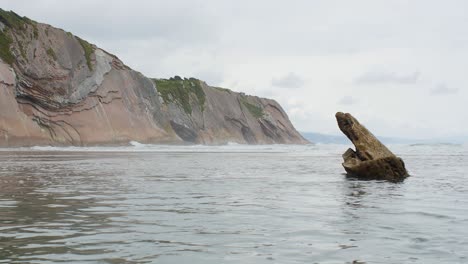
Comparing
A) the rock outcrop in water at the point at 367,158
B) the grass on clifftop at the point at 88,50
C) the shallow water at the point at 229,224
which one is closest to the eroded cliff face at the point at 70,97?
the grass on clifftop at the point at 88,50

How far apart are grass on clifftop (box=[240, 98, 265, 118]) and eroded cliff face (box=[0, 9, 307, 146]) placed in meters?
34.9

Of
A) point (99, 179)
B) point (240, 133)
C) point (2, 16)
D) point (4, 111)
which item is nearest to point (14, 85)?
point (4, 111)

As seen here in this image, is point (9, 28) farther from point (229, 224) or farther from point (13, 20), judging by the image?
point (229, 224)

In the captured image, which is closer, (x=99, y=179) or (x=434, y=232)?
(x=434, y=232)

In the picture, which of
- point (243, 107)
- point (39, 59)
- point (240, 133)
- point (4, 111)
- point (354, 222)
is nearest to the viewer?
point (354, 222)

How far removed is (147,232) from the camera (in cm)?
783

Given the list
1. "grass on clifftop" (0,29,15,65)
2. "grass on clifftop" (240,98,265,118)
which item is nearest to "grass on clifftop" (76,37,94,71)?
"grass on clifftop" (0,29,15,65)

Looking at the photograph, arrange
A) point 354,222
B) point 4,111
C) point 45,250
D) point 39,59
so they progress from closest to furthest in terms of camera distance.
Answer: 1. point 45,250
2. point 354,222
3. point 4,111
4. point 39,59

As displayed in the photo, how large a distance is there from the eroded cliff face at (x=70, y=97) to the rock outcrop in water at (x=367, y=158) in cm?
4220

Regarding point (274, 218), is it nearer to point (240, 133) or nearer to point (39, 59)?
point (39, 59)

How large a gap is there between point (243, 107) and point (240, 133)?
10955mm

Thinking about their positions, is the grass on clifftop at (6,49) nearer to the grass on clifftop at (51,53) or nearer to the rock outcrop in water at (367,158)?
the grass on clifftop at (51,53)

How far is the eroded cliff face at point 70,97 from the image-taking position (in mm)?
57969

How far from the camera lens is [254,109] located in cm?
13112
